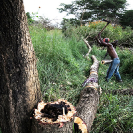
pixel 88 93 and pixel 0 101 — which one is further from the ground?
pixel 0 101

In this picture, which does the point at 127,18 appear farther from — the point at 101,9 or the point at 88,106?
the point at 88,106

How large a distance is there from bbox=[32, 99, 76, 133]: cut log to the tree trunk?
193 mm

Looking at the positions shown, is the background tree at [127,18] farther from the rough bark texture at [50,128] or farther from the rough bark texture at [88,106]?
the rough bark texture at [50,128]

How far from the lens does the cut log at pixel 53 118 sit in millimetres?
1155

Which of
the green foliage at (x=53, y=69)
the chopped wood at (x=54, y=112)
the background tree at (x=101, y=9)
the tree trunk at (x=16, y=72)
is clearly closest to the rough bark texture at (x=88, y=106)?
the green foliage at (x=53, y=69)

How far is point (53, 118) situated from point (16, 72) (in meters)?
0.62

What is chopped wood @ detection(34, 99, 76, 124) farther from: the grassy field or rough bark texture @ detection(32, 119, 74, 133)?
the grassy field

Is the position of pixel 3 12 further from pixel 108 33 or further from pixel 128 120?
pixel 108 33

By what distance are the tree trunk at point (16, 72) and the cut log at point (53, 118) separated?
0.19 metres

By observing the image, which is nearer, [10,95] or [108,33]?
[10,95]

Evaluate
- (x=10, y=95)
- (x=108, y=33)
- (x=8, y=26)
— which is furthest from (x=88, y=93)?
(x=108, y=33)

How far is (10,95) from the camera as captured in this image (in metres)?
1.26

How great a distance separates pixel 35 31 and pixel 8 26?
3011 mm

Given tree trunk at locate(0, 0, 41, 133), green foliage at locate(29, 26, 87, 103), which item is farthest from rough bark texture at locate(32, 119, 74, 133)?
green foliage at locate(29, 26, 87, 103)
